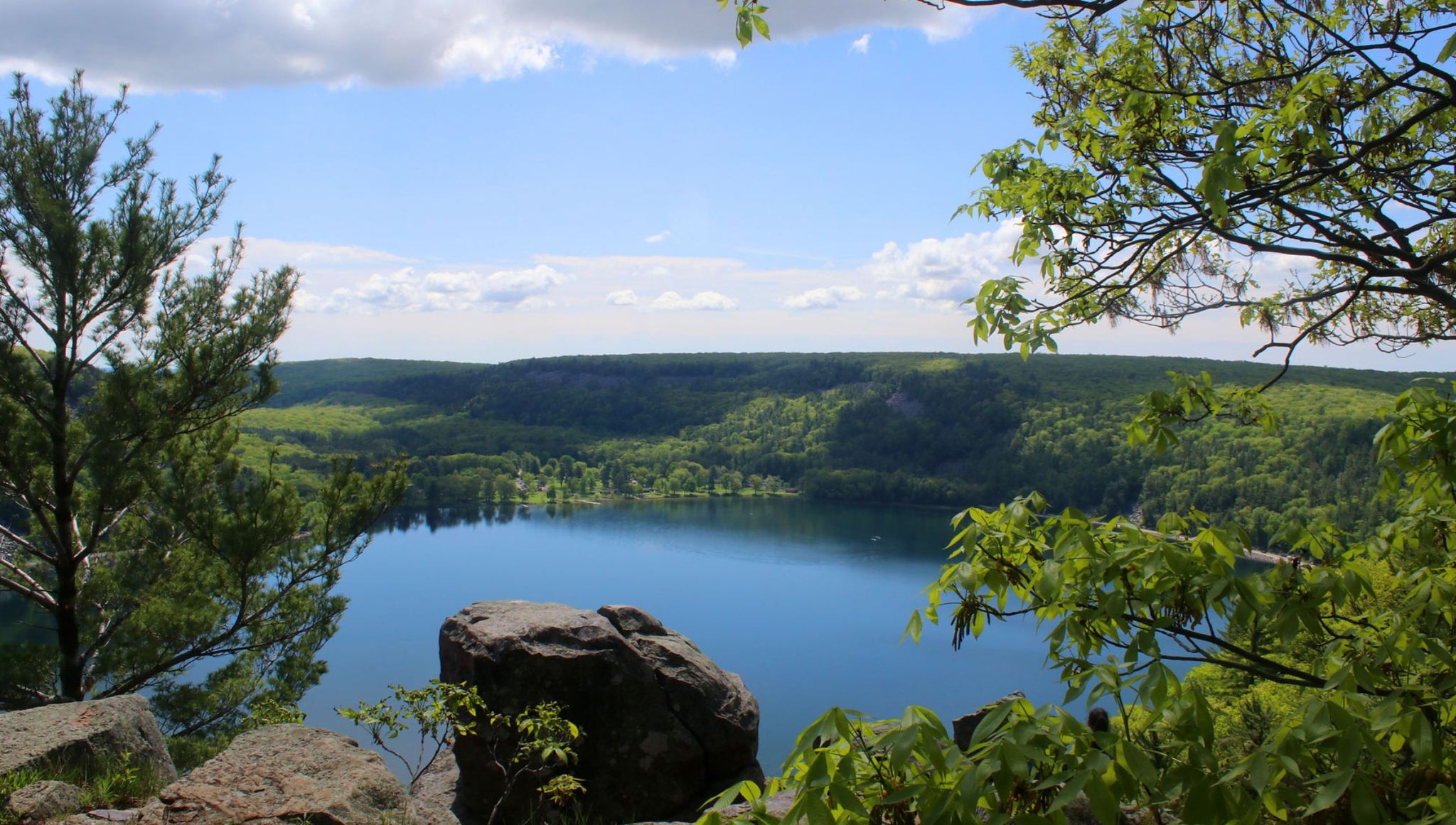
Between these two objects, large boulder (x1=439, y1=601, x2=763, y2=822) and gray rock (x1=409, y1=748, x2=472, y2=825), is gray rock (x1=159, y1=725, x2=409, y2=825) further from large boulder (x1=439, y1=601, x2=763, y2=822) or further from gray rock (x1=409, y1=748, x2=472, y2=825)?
large boulder (x1=439, y1=601, x2=763, y2=822)

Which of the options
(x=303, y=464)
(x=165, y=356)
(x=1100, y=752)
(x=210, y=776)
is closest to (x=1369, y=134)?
Answer: (x=1100, y=752)

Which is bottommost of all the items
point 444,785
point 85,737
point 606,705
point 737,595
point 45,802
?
point 737,595

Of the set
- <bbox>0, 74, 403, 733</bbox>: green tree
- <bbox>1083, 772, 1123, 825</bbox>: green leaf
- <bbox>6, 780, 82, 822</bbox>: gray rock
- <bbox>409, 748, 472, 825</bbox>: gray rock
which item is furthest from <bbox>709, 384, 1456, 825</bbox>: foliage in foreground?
<bbox>0, 74, 403, 733</bbox>: green tree

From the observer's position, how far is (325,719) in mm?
27828

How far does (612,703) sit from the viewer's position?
292 inches

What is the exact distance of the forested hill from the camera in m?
66.4

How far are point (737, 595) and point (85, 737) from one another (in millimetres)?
44138

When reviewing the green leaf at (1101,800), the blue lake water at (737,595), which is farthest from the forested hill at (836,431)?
the green leaf at (1101,800)

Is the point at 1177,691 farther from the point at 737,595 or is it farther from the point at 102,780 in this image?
the point at 737,595

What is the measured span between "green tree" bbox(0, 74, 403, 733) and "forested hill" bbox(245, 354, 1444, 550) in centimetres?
5010

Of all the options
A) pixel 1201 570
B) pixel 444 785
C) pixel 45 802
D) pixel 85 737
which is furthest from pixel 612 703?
pixel 1201 570

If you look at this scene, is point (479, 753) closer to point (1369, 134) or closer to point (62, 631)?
point (62, 631)

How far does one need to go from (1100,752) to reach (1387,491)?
5.75 ft

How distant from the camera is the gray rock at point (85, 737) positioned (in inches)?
181
